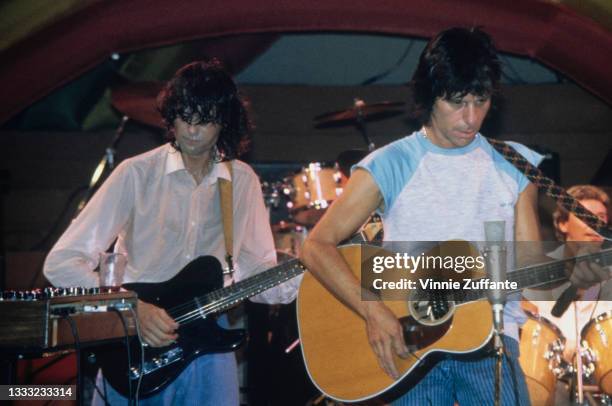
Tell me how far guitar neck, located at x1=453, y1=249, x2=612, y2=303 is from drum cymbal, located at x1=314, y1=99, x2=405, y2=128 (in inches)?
111

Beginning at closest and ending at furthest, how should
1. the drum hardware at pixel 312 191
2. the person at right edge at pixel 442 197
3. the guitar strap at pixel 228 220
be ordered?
the person at right edge at pixel 442 197, the guitar strap at pixel 228 220, the drum hardware at pixel 312 191

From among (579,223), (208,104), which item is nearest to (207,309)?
(208,104)

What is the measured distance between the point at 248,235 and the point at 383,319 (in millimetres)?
1497

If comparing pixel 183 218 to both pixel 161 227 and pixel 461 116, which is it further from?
pixel 461 116

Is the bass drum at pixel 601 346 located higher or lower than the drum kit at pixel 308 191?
lower

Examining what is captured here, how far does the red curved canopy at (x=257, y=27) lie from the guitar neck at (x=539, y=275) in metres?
3.15

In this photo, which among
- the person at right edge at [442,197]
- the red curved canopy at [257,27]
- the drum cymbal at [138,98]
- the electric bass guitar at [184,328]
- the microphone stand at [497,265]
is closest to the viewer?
the microphone stand at [497,265]

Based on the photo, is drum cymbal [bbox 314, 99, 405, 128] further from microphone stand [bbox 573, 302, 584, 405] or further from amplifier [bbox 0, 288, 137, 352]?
amplifier [bbox 0, 288, 137, 352]

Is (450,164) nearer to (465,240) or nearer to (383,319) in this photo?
(465,240)

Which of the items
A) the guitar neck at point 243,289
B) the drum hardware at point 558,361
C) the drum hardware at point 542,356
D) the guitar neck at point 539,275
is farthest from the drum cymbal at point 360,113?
the guitar neck at point 539,275

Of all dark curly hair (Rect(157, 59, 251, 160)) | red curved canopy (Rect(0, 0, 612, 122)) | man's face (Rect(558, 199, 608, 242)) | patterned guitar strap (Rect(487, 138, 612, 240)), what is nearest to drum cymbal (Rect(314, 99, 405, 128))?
red curved canopy (Rect(0, 0, 612, 122))

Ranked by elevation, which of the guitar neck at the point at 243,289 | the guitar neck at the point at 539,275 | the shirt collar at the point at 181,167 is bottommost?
the guitar neck at the point at 539,275

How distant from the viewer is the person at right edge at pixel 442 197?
3059 millimetres

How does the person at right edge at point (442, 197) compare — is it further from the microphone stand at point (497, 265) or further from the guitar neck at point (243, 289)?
the guitar neck at point (243, 289)
